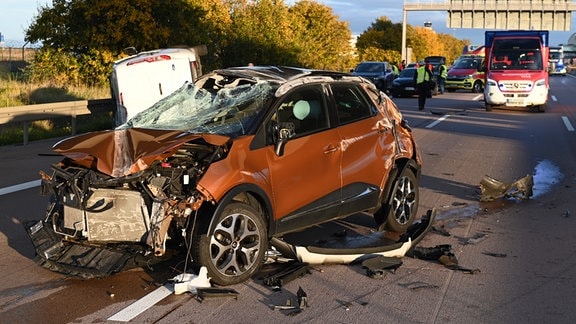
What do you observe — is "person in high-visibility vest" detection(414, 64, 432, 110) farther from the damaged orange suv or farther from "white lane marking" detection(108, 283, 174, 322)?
"white lane marking" detection(108, 283, 174, 322)

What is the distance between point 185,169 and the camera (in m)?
5.68

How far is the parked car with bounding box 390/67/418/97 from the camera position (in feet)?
114

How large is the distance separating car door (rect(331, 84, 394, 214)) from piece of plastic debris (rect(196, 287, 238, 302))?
1.71 meters

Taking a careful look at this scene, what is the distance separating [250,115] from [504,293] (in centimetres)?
256

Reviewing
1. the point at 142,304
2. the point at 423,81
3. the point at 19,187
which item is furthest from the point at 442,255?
the point at 423,81

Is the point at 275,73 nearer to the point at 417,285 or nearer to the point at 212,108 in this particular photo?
the point at 212,108

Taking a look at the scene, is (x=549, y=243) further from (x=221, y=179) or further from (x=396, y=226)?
(x=221, y=179)

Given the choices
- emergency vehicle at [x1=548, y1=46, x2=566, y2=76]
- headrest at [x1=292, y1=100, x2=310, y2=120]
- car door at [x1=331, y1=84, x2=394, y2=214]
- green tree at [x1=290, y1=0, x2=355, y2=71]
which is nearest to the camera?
headrest at [x1=292, y1=100, x2=310, y2=120]

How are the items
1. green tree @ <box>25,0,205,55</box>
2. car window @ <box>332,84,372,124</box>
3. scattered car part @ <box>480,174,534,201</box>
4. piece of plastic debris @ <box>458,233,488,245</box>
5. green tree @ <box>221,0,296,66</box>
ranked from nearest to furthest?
car window @ <box>332,84,372,124</box> → piece of plastic debris @ <box>458,233,488,245</box> → scattered car part @ <box>480,174,534,201</box> → green tree @ <box>25,0,205,55</box> → green tree @ <box>221,0,296,66</box>

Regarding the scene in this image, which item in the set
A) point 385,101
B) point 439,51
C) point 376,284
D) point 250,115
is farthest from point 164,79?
point 439,51

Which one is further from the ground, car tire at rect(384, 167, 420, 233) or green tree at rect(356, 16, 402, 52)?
green tree at rect(356, 16, 402, 52)

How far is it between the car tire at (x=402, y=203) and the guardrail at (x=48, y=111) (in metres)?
8.41

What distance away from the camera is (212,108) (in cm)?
681

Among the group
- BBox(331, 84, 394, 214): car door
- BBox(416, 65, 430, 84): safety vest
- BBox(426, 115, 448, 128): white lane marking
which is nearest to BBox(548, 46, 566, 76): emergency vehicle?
BBox(416, 65, 430, 84): safety vest
